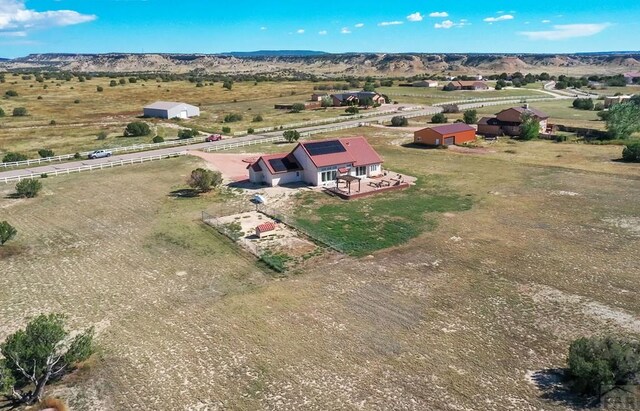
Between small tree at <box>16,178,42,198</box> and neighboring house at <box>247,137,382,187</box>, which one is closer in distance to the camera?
small tree at <box>16,178,42,198</box>

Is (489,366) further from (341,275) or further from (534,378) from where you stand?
(341,275)

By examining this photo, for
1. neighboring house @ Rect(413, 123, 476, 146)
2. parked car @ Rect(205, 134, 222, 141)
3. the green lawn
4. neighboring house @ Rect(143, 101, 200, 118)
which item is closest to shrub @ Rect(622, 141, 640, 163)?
neighboring house @ Rect(413, 123, 476, 146)

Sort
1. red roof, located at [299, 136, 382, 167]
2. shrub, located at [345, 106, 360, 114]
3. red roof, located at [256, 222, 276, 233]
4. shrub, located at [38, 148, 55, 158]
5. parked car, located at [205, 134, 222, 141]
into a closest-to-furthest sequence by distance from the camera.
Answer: red roof, located at [256, 222, 276, 233] < red roof, located at [299, 136, 382, 167] < shrub, located at [38, 148, 55, 158] < parked car, located at [205, 134, 222, 141] < shrub, located at [345, 106, 360, 114]

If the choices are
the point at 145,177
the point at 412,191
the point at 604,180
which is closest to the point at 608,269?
the point at 412,191

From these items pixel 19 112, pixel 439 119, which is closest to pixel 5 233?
pixel 439 119

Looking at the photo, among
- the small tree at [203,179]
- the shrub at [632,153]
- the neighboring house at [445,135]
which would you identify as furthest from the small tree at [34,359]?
the shrub at [632,153]

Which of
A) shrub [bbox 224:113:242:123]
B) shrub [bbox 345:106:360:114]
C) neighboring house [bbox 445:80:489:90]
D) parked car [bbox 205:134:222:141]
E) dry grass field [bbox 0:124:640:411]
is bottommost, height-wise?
dry grass field [bbox 0:124:640:411]

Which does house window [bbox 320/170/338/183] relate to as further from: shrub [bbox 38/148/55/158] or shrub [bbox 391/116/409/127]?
shrub [bbox 391/116/409/127]

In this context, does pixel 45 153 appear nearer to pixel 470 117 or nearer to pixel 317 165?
pixel 317 165
